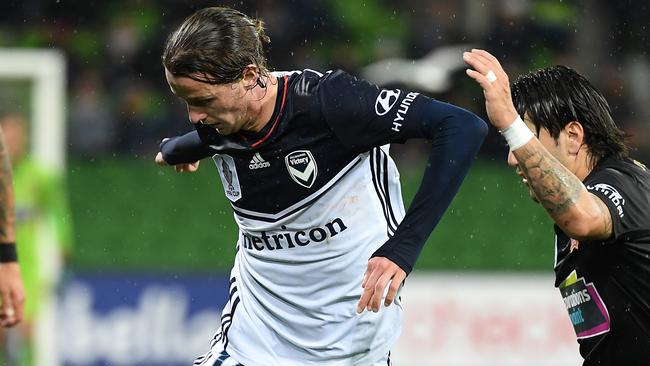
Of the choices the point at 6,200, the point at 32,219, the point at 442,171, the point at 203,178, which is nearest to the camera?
the point at 442,171

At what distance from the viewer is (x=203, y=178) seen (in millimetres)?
12062

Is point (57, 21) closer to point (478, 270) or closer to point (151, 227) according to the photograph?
point (151, 227)

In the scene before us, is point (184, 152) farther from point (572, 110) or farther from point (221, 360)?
point (572, 110)

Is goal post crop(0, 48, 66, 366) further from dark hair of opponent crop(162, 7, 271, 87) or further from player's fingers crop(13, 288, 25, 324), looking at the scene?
dark hair of opponent crop(162, 7, 271, 87)

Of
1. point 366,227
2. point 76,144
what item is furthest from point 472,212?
point 366,227

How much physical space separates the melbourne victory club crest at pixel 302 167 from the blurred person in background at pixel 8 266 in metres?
1.59

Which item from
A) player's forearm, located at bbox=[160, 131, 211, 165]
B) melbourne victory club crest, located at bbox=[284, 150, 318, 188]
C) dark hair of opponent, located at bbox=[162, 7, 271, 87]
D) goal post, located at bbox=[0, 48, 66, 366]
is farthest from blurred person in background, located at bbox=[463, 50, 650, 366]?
goal post, located at bbox=[0, 48, 66, 366]

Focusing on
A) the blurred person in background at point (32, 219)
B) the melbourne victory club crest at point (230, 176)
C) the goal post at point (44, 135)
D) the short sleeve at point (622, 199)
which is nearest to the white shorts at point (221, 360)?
the melbourne victory club crest at point (230, 176)

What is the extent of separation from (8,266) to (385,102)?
2.12 metres

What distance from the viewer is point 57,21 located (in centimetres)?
1391

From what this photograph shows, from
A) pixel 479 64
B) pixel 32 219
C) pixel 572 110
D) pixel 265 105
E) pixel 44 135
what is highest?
pixel 479 64

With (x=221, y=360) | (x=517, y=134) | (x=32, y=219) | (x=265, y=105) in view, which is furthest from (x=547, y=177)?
(x=32, y=219)

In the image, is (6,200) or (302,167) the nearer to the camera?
(302,167)

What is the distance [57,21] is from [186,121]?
262 centimetres
